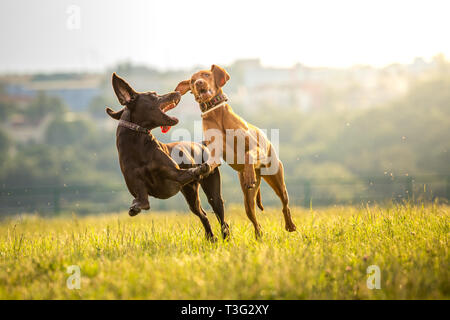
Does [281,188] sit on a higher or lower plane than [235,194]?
higher

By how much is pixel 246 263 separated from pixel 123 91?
7.31 feet

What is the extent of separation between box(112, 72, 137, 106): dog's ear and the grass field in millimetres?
1665

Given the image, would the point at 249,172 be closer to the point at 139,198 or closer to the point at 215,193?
the point at 215,193

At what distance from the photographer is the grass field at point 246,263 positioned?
4.07 meters

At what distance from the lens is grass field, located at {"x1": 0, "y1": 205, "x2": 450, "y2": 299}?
407cm

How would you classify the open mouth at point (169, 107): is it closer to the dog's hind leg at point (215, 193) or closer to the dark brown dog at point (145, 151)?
the dark brown dog at point (145, 151)

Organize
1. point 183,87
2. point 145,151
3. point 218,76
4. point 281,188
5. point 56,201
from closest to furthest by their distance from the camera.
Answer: point 145,151 < point 218,76 < point 183,87 < point 281,188 < point 56,201

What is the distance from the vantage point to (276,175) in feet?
19.7

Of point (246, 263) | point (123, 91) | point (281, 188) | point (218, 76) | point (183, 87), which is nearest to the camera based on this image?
point (246, 263)

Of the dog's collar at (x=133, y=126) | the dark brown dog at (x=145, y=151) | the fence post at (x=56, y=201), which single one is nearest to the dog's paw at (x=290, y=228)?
the dark brown dog at (x=145, y=151)

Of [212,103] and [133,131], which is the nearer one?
[133,131]

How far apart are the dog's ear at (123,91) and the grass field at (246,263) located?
1.66m

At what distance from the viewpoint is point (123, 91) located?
5168 mm

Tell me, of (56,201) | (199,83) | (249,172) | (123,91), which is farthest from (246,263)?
(56,201)
